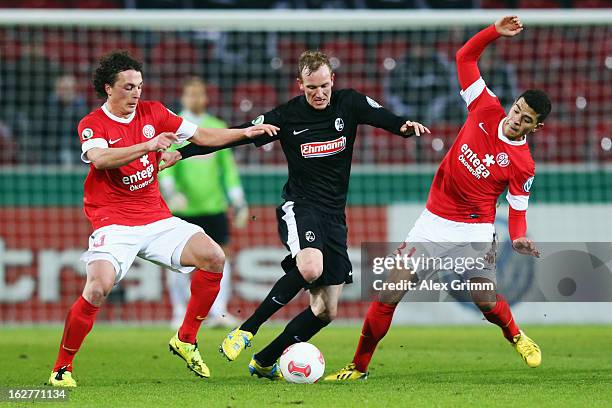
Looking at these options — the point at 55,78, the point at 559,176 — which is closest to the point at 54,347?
the point at 55,78

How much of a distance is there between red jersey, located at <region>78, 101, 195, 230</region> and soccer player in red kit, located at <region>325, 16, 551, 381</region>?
1.70m

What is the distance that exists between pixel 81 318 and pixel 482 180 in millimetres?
2868

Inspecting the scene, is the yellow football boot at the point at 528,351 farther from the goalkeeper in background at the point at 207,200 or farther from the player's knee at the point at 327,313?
the goalkeeper in background at the point at 207,200

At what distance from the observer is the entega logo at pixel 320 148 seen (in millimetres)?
7211

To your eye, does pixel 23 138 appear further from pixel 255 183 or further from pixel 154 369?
pixel 154 369

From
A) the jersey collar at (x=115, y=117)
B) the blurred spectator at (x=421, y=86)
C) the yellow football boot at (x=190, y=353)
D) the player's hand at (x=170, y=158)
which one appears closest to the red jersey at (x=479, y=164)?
the player's hand at (x=170, y=158)

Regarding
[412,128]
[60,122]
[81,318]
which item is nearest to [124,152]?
[81,318]

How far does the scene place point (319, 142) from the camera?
7.21 meters

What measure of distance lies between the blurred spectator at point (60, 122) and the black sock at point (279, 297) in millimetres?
6942

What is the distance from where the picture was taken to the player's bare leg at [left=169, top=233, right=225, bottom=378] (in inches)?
278

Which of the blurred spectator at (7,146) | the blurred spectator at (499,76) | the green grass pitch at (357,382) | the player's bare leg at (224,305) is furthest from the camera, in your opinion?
the blurred spectator at (499,76)

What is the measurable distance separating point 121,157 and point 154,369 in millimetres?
2007

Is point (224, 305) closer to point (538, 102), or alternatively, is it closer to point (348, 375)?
point (348, 375)

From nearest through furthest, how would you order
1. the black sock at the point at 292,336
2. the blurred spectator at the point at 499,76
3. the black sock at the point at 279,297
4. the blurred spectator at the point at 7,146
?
the black sock at the point at 279,297
the black sock at the point at 292,336
the blurred spectator at the point at 7,146
the blurred spectator at the point at 499,76
